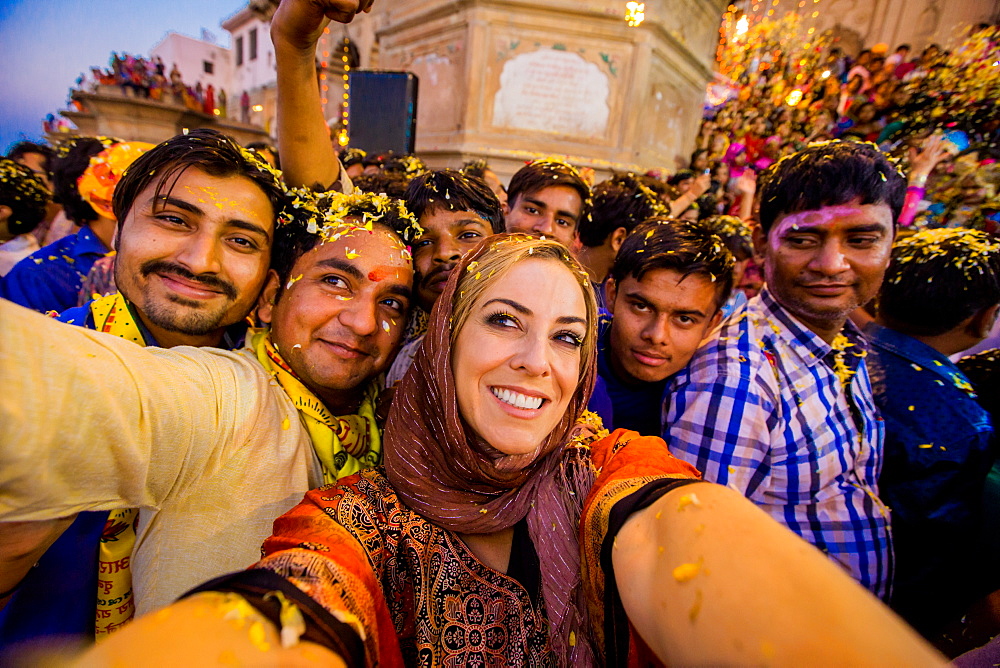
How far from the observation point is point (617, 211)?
4.05 m

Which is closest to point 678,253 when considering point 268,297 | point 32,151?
point 268,297

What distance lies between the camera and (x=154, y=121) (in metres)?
10.8

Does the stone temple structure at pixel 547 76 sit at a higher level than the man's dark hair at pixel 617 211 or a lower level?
higher

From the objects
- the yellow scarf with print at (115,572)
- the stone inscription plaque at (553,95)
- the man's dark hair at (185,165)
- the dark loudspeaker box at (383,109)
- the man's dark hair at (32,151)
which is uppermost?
the stone inscription plaque at (553,95)

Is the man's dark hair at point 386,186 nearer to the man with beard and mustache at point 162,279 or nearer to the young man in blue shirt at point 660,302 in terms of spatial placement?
the man with beard and mustache at point 162,279

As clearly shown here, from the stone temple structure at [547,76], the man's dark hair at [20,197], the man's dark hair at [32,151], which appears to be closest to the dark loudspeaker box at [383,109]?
the stone temple structure at [547,76]

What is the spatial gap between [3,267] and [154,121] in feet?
32.5

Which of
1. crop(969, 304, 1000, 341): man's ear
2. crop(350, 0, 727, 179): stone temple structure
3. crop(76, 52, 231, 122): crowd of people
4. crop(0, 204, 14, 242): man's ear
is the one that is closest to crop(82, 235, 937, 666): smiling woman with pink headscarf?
crop(969, 304, 1000, 341): man's ear

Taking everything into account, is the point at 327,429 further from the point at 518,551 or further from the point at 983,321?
the point at 983,321

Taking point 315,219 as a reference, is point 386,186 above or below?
above

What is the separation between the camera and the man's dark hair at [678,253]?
7.49 feet

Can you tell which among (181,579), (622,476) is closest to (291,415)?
(181,579)

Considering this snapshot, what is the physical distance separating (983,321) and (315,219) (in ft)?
13.3

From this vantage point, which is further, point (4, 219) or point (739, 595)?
point (4, 219)
